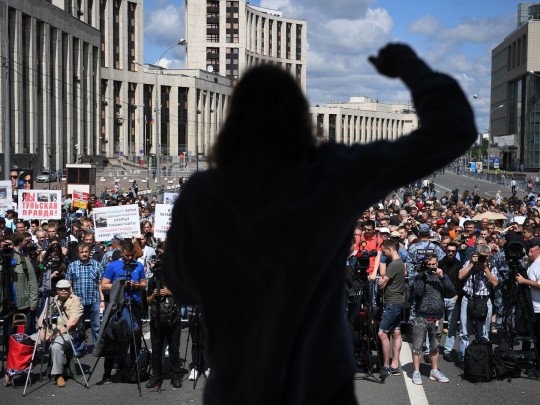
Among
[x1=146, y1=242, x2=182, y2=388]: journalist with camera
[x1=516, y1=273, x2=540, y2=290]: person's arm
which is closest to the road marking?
[x1=516, y1=273, x2=540, y2=290]: person's arm

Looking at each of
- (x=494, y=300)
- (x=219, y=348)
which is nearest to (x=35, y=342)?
(x=494, y=300)

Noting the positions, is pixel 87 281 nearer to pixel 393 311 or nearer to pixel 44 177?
pixel 393 311

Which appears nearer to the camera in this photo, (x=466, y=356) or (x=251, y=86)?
(x=251, y=86)

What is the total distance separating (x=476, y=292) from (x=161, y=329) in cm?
438

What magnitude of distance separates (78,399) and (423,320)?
14.6 ft

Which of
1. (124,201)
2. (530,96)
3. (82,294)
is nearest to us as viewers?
(82,294)

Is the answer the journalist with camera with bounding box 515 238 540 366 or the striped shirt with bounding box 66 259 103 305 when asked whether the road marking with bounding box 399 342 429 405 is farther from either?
the striped shirt with bounding box 66 259 103 305

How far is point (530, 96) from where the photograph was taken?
117750 millimetres

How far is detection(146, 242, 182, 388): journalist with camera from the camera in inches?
434

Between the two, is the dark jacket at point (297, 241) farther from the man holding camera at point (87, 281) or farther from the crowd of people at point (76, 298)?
the man holding camera at point (87, 281)

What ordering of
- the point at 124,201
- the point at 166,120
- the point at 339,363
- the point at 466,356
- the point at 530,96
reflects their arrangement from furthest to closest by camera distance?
the point at 166,120 < the point at 530,96 < the point at 124,201 < the point at 466,356 < the point at 339,363

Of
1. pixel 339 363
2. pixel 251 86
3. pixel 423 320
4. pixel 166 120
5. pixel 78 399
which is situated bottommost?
pixel 78 399

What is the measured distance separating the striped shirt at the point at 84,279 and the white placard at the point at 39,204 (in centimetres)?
841

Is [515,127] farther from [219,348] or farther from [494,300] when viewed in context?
[219,348]
